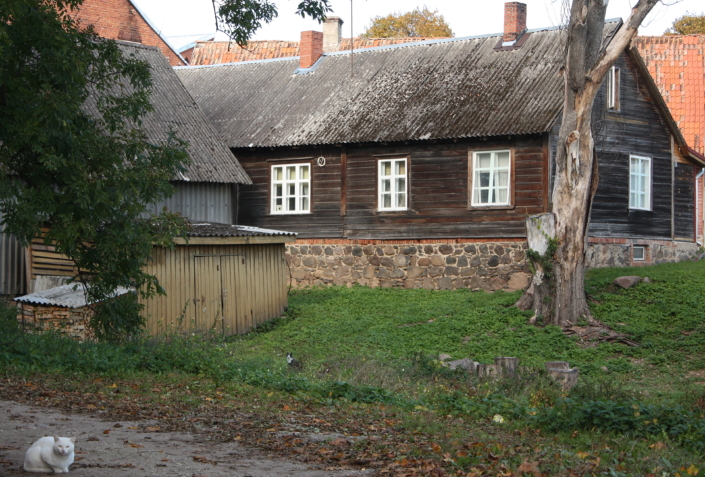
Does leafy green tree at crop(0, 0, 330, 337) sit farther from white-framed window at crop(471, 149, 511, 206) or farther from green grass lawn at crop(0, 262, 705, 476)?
white-framed window at crop(471, 149, 511, 206)

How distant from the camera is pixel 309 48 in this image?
2869cm

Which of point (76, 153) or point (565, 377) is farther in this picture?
point (76, 153)

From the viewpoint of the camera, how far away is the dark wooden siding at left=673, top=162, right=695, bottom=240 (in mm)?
26297

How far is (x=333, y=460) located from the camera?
23.5ft

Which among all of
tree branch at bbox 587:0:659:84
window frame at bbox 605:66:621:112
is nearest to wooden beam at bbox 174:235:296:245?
tree branch at bbox 587:0:659:84

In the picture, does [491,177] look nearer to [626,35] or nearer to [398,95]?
[398,95]

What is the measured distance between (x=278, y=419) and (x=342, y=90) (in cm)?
1874

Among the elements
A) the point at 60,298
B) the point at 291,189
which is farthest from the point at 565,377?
the point at 291,189

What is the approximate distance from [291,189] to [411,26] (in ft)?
78.5

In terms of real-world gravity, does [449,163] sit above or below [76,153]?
above

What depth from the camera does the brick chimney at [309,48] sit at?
93.7 feet

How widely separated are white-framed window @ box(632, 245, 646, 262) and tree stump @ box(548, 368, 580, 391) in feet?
44.6

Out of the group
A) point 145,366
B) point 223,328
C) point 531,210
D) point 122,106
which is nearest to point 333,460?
point 145,366

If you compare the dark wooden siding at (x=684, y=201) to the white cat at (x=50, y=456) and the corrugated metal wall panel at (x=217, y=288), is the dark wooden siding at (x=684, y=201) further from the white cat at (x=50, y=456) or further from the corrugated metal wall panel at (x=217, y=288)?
the white cat at (x=50, y=456)
